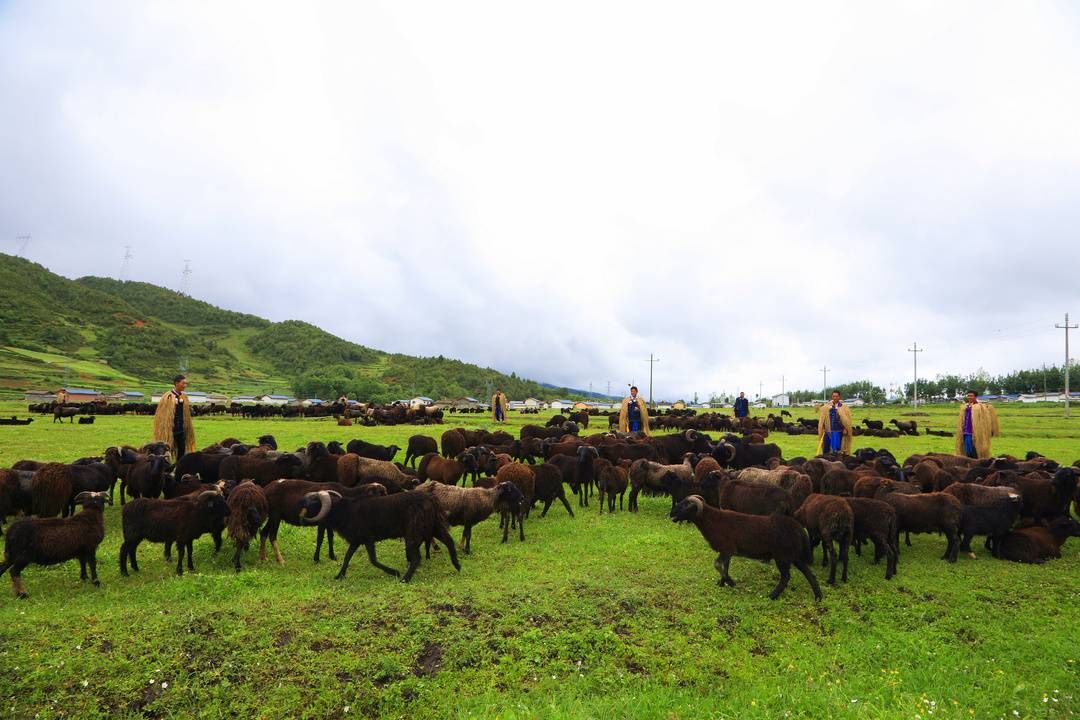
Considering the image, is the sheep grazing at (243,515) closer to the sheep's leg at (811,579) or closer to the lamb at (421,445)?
the sheep's leg at (811,579)

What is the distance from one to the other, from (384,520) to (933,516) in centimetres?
882

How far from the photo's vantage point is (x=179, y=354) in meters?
127

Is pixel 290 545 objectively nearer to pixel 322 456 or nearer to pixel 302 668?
pixel 322 456

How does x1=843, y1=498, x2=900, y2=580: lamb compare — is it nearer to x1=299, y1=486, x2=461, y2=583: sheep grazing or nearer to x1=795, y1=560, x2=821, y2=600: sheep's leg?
x1=795, y1=560, x2=821, y2=600: sheep's leg

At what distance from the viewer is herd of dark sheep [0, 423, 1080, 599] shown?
806 cm

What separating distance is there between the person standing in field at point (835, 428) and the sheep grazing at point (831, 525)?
30.7 feet

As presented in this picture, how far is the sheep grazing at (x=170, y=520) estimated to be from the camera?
324 inches

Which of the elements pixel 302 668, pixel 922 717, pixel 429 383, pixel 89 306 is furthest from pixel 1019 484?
pixel 89 306

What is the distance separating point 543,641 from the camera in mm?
6328

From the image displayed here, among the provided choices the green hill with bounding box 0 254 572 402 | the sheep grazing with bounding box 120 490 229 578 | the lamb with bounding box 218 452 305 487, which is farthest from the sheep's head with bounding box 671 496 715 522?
the green hill with bounding box 0 254 572 402

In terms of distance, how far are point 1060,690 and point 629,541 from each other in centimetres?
586

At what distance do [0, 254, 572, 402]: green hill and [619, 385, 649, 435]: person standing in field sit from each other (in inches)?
3206

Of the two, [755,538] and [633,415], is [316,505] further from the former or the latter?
[633,415]

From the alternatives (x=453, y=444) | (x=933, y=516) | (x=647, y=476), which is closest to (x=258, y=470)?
(x=453, y=444)
